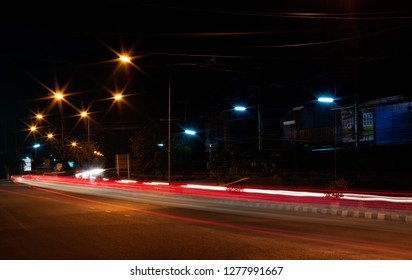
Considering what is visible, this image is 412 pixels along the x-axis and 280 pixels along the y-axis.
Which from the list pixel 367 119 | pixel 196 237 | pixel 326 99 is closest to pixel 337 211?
pixel 196 237

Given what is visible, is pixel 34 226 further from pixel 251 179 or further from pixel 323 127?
pixel 323 127

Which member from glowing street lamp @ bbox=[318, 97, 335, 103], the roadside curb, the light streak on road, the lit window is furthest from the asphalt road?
glowing street lamp @ bbox=[318, 97, 335, 103]

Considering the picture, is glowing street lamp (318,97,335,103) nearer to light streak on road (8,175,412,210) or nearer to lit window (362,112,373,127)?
lit window (362,112,373,127)

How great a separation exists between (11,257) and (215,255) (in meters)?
3.95

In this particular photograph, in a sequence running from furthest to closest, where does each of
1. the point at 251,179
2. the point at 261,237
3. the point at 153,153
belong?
the point at 153,153
the point at 251,179
the point at 261,237

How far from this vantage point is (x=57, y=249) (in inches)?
382

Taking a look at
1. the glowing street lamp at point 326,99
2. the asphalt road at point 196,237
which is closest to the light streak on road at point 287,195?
the asphalt road at point 196,237

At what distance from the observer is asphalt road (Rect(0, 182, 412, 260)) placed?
360 inches

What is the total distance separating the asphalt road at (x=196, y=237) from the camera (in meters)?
9.13

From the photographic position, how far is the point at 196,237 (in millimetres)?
11406

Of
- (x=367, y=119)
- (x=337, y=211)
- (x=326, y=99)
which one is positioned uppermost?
(x=326, y=99)

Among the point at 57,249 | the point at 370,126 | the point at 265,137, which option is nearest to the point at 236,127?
the point at 265,137

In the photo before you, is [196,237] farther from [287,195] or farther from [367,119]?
[367,119]

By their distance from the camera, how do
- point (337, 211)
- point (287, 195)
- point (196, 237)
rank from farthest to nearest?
point (287, 195), point (337, 211), point (196, 237)
